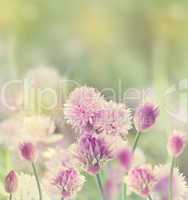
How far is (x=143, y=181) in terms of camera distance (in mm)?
469

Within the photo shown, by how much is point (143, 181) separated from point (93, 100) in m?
0.09

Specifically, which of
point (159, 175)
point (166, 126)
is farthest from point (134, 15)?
point (159, 175)

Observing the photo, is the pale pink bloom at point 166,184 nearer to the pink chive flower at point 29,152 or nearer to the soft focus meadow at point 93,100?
the soft focus meadow at point 93,100

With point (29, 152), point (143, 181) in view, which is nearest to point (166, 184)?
point (143, 181)

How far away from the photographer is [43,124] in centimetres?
55

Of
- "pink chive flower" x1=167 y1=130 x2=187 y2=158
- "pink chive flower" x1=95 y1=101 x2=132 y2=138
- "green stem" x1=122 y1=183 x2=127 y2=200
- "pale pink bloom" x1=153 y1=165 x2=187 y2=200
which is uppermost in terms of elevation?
"pink chive flower" x1=95 y1=101 x2=132 y2=138

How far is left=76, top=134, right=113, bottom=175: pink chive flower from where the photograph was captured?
47cm

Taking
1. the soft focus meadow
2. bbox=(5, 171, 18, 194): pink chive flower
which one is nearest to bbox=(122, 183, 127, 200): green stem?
the soft focus meadow

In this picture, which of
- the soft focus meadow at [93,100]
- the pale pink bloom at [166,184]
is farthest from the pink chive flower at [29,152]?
the pale pink bloom at [166,184]

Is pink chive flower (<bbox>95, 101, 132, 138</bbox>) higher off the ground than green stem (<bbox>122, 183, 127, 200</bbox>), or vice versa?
pink chive flower (<bbox>95, 101, 132, 138</bbox>)

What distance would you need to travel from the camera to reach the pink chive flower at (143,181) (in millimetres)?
470

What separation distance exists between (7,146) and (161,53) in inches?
14.5

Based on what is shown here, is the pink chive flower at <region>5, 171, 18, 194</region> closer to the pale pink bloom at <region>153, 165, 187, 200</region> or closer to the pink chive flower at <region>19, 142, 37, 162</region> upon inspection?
the pink chive flower at <region>19, 142, 37, 162</region>

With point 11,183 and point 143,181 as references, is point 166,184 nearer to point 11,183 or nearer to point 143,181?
point 143,181
